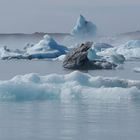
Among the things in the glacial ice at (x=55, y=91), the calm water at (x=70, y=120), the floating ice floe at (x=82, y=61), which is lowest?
the calm water at (x=70, y=120)

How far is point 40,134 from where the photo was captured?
823 centimetres

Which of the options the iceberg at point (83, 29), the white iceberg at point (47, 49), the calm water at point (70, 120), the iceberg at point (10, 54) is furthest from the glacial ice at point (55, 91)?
the iceberg at point (83, 29)

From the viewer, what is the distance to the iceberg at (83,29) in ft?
145

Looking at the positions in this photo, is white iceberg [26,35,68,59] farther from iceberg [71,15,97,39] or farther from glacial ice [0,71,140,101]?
glacial ice [0,71,140,101]

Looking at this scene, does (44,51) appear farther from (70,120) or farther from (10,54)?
(70,120)

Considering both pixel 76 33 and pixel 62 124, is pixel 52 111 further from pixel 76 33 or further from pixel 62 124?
pixel 76 33

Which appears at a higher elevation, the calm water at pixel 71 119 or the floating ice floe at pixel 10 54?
the floating ice floe at pixel 10 54

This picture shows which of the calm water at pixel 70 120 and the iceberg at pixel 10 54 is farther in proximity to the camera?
the iceberg at pixel 10 54

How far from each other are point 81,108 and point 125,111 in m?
0.81

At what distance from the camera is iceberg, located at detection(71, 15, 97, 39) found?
44.2 m

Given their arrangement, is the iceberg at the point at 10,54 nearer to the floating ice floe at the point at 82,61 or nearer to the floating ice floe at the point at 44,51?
the floating ice floe at the point at 44,51

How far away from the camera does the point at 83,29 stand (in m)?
44.2

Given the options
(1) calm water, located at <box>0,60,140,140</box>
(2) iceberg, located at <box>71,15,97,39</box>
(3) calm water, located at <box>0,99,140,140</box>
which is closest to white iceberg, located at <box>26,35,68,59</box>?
(2) iceberg, located at <box>71,15,97,39</box>

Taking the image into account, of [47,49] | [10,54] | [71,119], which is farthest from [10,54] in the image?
[71,119]
